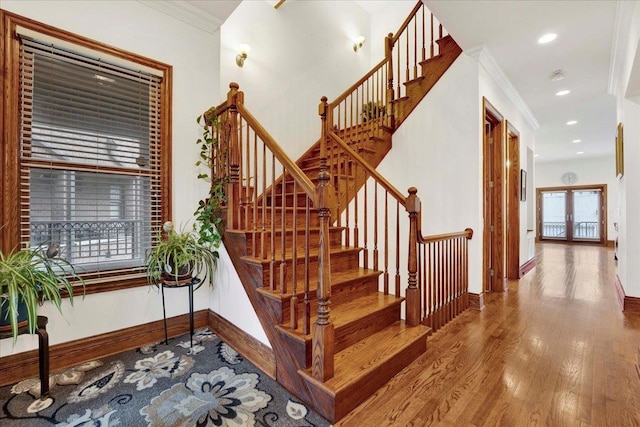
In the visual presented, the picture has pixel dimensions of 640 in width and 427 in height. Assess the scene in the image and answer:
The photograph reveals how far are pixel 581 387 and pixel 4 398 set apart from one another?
3482mm

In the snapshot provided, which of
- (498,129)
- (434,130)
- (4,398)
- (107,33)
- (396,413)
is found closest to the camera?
(396,413)

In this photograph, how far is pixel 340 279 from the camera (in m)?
2.44

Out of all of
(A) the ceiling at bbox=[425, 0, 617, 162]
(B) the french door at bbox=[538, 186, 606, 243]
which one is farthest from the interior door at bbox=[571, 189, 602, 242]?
(A) the ceiling at bbox=[425, 0, 617, 162]

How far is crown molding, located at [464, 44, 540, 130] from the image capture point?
127 inches

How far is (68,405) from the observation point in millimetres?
1700

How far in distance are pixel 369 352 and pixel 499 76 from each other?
3.79m

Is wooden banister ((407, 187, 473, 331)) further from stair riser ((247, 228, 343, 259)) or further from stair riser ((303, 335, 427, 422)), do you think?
stair riser ((247, 228, 343, 259))

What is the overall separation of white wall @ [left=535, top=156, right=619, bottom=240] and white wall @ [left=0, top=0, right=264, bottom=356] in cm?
1098

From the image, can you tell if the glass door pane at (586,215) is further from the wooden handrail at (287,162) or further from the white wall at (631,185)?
the wooden handrail at (287,162)

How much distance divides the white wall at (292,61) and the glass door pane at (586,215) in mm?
9078

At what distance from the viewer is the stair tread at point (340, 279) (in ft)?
6.45

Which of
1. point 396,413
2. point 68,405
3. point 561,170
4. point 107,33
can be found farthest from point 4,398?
point 561,170

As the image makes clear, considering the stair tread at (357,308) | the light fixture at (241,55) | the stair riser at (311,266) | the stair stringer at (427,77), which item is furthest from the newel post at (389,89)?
the stair tread at (357,308)

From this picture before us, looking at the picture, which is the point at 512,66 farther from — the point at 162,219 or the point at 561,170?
the point at 561,170
